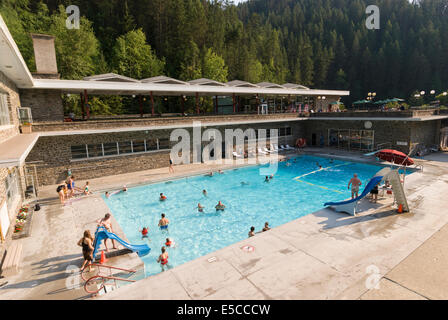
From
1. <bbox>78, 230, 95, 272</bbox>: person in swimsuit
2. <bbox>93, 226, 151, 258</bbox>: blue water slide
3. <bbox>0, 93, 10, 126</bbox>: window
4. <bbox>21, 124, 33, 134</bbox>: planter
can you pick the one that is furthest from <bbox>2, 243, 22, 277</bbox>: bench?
<bbox>21, 124, 33, 134</bbox>: planter

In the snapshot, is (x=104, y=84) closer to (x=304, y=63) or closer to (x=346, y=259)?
(x=346, y=259)

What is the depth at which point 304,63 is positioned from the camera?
63.6 metres

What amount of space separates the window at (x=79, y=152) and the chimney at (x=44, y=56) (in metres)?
5.44

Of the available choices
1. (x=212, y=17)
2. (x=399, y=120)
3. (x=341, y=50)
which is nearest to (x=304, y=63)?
(x=341, y=50)

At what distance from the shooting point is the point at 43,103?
52.7 ft

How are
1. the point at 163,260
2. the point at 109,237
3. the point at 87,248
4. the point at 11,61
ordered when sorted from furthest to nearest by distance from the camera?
the point at 11,61 < the point at 163,260 < the point at 109,237 < the point at 87,248

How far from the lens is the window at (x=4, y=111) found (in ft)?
33.7

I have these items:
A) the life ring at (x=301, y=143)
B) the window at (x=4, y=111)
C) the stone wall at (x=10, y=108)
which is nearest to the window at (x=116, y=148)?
the stone wall at (x=10, y=108)

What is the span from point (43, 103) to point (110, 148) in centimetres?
499

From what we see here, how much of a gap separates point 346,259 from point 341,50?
80.2 metres

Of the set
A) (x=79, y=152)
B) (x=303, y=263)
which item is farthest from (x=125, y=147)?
(x=303, y=263)

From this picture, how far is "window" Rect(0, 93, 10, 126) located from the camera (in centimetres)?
1028

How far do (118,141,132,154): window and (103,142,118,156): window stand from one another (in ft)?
1.02

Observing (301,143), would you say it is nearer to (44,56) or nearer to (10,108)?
(44,56)
